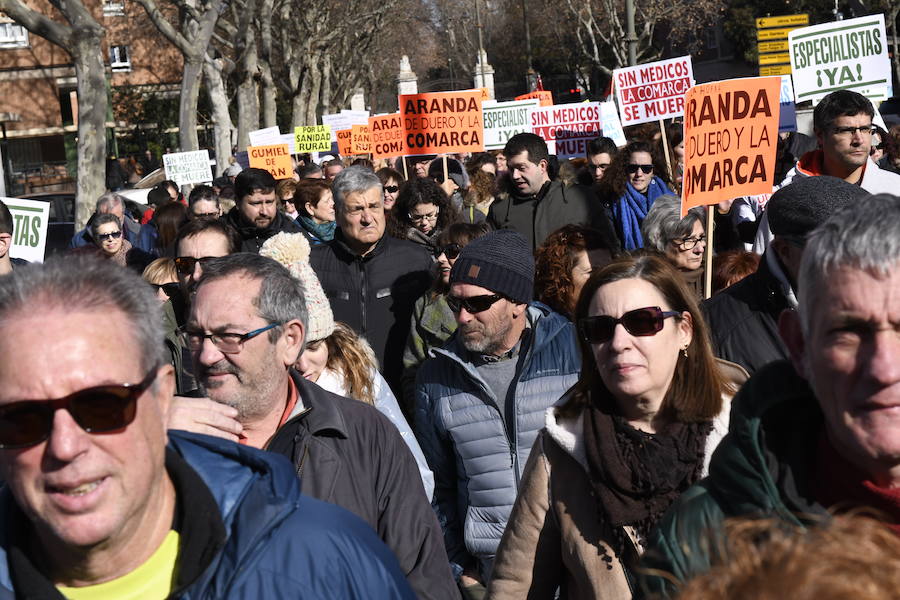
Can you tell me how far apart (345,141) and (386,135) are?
7204 mm

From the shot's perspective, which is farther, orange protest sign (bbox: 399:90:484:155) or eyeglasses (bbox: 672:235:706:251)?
orange protest sign (bbox: 399:90:484:155)

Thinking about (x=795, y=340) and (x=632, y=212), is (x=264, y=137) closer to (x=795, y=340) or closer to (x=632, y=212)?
(x=632, y=212)

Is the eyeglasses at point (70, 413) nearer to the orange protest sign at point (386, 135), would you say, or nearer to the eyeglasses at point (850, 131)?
the eyeglasses at point (850, 131)

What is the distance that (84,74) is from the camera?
20266mm

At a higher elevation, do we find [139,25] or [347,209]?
[139,25]

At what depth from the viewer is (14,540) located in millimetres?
2131

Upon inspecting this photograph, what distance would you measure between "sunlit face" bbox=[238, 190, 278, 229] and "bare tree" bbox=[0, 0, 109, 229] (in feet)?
36.8

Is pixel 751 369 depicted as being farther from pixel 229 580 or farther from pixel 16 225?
pixel 16 225

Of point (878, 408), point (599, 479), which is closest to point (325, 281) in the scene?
point (599, 479)

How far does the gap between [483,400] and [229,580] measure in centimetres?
228

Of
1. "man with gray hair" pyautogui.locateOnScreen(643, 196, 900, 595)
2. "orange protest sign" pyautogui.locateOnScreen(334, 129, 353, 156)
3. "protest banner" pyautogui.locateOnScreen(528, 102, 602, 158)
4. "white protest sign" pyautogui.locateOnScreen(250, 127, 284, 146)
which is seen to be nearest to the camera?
"man with gray hair" pyautogui.locateOnScreen(643, 196, 900, 595)

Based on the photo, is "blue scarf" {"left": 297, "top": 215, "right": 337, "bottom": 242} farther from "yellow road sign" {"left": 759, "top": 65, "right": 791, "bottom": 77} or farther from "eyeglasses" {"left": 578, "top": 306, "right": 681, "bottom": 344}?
"yellow road sign" {"left": 759, "top": 65, "right": 791, "bottom": 77}

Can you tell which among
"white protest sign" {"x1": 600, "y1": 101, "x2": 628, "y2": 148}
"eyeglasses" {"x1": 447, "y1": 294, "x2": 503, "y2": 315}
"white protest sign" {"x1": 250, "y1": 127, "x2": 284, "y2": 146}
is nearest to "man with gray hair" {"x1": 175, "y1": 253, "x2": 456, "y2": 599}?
"eyeglasses" {"x1": 447, "y1": 294, "x2": 503, "y2": 315}

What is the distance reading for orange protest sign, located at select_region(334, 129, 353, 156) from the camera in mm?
21663
